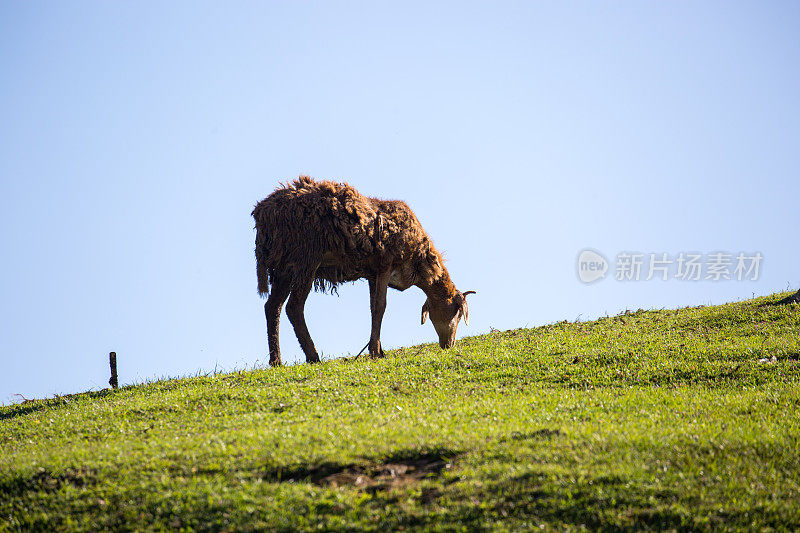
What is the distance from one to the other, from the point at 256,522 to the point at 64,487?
321 cm

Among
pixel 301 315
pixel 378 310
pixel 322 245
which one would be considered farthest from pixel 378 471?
pixel 378 310

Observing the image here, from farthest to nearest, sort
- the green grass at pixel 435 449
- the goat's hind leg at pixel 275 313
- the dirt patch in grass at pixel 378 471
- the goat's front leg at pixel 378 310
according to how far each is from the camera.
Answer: the goat's front leg at pixel 378 310 → the goat's hind leg at pixel 275 313 → the dirt patch in grass at pixel 378 471 → the green grass at pixel 435 449

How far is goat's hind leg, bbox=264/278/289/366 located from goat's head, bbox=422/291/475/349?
490cm

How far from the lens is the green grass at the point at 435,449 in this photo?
26.8ft

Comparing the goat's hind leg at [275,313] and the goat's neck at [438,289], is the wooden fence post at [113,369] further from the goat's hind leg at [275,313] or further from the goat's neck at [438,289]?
the goat's neck at [438,289]

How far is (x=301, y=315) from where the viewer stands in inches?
707

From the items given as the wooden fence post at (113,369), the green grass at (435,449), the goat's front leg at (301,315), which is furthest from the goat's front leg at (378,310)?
the wooden fence post at (113,369)

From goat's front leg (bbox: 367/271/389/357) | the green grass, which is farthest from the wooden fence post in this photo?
goat's front leg (bbox: 367/271/389/357)

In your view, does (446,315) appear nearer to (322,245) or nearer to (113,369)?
(322,245)

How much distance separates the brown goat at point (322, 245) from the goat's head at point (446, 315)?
6.28 ft

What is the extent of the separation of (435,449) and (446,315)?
37.5 feet

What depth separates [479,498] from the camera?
832 cm

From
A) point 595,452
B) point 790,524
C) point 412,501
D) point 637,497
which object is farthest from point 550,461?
point 790,524

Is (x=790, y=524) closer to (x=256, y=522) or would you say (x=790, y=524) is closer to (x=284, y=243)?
(x=256, y=522)
